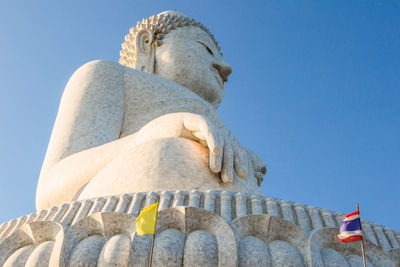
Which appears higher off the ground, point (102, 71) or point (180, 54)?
point (180, 54)

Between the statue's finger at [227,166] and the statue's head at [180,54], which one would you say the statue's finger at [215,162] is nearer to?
the statue's finger at [227,166]

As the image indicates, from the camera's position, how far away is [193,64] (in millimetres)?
8445

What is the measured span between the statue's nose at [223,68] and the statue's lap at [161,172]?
4.07m

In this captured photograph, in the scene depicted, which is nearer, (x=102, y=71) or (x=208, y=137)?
(x=208, y=137)

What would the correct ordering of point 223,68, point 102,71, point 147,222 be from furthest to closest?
point 223,68 < point 102,71 < point 147,222

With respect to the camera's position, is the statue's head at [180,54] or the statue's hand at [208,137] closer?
the statue's hand at [208,137]

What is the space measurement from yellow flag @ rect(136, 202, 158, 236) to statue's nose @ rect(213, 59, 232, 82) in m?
5.86

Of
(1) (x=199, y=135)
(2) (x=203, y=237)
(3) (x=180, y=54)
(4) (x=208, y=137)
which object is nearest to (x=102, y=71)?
(3) (x=180, y=54)

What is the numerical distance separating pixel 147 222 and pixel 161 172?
4.63 feet

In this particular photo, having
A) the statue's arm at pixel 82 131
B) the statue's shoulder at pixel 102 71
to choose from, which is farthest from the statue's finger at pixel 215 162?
the statue's shoulder at pixel 102 71

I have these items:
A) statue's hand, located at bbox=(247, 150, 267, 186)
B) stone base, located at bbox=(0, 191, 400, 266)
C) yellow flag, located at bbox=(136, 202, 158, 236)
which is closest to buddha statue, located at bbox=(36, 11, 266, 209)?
statue's hand, located at bbox=(247, 150, 267, 186)

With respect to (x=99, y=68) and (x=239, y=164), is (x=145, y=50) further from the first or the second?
(x=239, y=164)

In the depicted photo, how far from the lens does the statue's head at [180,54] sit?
8422 millimetres

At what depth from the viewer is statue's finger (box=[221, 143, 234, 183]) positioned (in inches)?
178
